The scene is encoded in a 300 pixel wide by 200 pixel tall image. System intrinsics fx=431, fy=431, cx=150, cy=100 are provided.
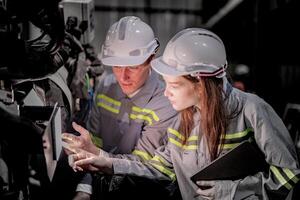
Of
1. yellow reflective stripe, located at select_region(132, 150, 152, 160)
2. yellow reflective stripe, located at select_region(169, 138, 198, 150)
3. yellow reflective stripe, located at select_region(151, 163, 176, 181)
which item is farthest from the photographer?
yellow reflective stripe, located at select_region(132, 150, 152, 160)

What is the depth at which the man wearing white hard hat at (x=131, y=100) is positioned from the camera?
240 centimetres

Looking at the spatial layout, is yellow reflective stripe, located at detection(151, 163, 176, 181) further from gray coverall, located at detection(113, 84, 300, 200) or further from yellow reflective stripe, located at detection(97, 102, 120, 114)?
yellow reflective stripe, located at detection(97, 102, 120, 114)

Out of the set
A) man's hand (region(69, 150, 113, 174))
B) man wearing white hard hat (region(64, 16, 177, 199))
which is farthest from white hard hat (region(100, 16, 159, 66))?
man's hand (region(69, 150, 113, 174))

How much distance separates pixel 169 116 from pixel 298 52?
9.80ft

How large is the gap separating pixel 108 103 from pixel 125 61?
0.36 metres

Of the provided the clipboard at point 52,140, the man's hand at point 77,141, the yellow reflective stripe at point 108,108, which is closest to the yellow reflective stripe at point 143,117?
the yellow reflective stripe at point 108,108

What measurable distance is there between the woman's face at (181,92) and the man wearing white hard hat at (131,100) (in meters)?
0.41

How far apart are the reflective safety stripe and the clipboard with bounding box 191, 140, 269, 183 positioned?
2.71 feet

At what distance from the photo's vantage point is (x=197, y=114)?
2.08 m

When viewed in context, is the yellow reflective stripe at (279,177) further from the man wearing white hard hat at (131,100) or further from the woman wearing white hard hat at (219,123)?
the man wearing white hard hat at (131,100)

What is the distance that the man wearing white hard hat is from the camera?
2404 millimetres

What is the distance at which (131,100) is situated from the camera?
101 inches

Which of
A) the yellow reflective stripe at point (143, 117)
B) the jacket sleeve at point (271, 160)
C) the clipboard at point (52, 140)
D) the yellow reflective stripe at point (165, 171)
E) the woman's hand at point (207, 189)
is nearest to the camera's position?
the clipboard at point (52, 140)

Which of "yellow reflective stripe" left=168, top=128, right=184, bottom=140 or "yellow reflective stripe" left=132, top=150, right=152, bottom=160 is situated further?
"yellow reflective stripe" left=132, top=150, right=152, bottom=160
